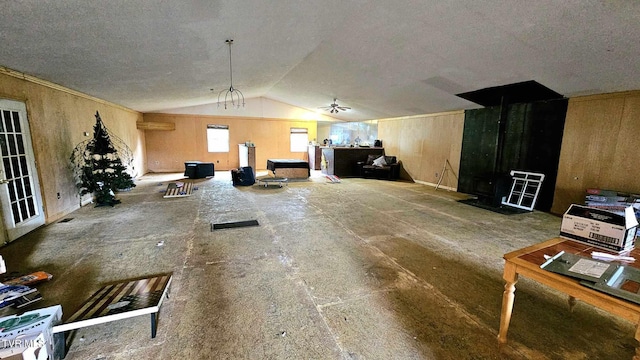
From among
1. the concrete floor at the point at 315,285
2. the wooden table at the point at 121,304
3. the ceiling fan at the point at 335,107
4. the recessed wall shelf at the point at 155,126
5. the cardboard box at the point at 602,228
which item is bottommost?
the concrete floor at the point at 315,285

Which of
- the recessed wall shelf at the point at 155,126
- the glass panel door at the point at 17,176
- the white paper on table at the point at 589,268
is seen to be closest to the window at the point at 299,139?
the recessed wall shelf at the point at 155,126

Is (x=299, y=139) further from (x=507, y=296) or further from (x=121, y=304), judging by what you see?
(x=507, y=296)

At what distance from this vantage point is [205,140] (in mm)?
10430

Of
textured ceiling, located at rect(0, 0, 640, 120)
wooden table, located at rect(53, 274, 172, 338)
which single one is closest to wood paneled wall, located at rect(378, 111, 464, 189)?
textured ceiling, located at rect(0, 0, 640, 120)

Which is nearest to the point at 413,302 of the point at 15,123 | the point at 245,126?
the point at 15,123

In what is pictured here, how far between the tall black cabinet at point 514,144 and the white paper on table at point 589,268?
435 centimetres

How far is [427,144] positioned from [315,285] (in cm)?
703

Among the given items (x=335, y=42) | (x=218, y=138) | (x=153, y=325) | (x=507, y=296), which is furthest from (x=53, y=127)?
(x=507, y=296)

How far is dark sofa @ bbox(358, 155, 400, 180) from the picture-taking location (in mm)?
9047

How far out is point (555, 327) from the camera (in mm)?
1981

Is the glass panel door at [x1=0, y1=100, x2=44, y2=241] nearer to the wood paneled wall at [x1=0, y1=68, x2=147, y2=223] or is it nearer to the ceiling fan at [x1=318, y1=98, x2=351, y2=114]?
the wood paneled wall at [x1=0, y1=68, x2=147, y2=223]

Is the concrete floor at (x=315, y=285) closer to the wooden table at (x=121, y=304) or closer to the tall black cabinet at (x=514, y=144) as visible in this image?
the wooden table at (x=121, y=304)

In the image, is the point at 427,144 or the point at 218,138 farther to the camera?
the point at 218,138

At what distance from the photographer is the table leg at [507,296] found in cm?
163
